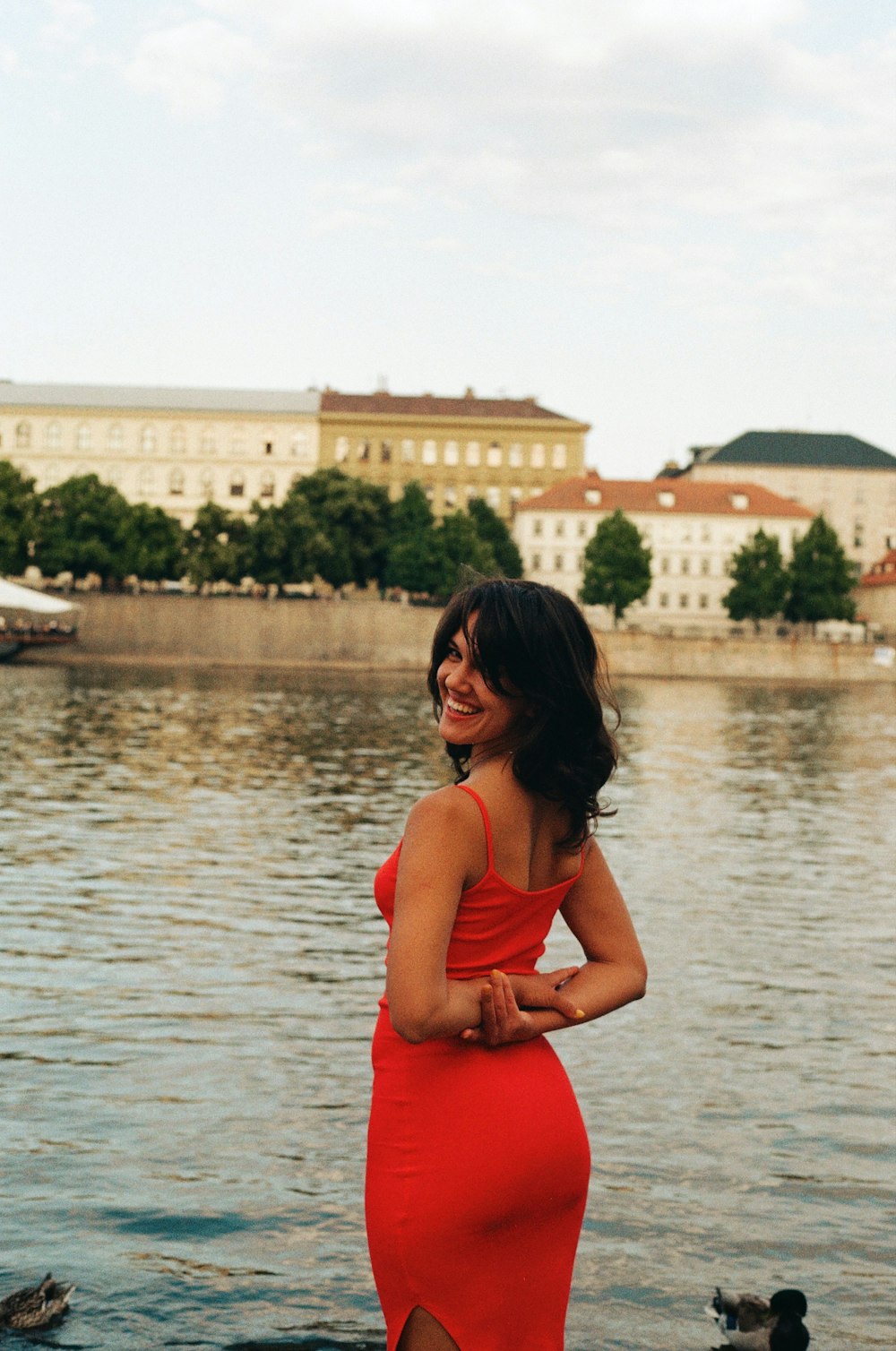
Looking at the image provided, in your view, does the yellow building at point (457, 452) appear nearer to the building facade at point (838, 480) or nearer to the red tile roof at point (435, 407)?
the red tile roof at point (435, 407)

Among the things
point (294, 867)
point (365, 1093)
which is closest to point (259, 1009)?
point (365, 1093)

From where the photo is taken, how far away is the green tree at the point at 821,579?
99750 mm

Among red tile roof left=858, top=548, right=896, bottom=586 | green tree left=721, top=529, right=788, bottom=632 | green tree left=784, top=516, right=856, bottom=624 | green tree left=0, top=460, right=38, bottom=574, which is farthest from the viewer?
red tile roof left=858, top=548, right=896, bottom=586

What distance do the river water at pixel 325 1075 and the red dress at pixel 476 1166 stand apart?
2.83m

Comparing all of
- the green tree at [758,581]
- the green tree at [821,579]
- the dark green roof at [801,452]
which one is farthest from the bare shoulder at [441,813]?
the dark green roof at [801,452]

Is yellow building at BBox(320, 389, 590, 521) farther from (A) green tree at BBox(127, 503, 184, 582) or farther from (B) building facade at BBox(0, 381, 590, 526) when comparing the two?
(A) green tree at BBox(127, 503, 184, 582)

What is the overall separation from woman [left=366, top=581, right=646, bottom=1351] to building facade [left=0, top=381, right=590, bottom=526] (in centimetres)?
11680

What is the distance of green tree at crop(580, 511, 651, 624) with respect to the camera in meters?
99.4

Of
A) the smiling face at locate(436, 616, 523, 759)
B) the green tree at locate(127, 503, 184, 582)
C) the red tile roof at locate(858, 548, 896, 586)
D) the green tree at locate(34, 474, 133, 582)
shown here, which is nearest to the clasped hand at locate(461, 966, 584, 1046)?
the smiling face at locate(436, 616, 523, 759)

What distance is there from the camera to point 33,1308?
5.29 meters

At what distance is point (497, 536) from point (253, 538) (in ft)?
72.2

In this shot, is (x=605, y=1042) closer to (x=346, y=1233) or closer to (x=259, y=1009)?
(x=259, y=1009)

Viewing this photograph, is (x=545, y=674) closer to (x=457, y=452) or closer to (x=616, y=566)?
(x=616, y=566)

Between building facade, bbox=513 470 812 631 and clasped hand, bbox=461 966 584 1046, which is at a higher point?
building facade, bbox=513 470 812 631
